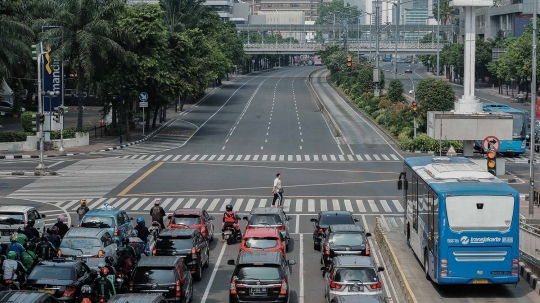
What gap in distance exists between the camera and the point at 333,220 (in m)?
30.7

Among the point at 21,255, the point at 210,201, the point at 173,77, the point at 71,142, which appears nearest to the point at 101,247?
the point at 21,255

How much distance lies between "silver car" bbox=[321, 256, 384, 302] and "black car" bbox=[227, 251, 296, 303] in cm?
126

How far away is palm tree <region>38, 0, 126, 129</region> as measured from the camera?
210 feet

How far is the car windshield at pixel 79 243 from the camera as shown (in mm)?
24594

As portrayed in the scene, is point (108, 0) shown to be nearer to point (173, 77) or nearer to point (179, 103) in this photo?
point (173, 77)

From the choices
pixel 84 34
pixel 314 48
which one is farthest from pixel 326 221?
pixel 314 48

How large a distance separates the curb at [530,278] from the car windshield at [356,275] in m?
5.61

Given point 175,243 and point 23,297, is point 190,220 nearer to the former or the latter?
point 175,243

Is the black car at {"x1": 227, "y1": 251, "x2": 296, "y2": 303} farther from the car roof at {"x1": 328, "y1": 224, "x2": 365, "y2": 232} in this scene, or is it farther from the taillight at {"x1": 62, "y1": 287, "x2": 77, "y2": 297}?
the car roof at {"x1": 328, "y1": 224, "x2": 365, "y2": 232}

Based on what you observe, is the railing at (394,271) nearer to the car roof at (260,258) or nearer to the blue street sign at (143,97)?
the car roof at (260,258)

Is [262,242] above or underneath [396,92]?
underneath

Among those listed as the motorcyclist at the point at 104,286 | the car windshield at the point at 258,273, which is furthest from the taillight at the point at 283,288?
the motorcyclist at the point at 104,286

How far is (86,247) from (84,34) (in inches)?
1622

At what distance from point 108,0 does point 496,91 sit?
75402mm
